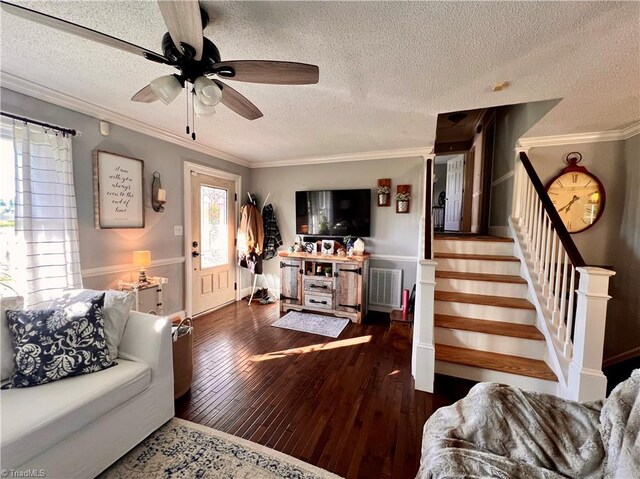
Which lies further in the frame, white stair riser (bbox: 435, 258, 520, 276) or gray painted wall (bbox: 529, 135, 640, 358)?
white stair riser (bbox: 435, 258, 520, 276)

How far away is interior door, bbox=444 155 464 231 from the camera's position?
5.14 metres

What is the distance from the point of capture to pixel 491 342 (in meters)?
2.31

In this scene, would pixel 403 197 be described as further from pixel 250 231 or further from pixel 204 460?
pixel 204 460

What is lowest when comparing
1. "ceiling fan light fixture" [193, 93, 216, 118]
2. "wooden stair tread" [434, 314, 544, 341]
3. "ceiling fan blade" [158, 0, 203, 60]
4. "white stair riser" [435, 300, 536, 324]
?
"wooden stair tread" [434, 314, 544, 341]

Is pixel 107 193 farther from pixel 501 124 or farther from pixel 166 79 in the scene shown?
pixel 501 124

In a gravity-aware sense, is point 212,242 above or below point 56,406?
above

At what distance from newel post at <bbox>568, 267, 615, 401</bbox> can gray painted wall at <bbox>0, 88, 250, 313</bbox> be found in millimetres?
3940

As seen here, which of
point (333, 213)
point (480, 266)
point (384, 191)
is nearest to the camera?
point (480, 266)

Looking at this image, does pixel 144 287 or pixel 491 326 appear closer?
pixel 491 326

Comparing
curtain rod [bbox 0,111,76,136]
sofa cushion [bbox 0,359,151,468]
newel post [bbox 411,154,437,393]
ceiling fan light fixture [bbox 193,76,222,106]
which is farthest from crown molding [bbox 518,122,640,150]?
curtain rod [bbox 0,111,76,136]

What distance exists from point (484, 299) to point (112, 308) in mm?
3092

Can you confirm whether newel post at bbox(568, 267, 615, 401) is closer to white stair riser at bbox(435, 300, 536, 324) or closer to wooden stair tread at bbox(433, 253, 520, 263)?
white stair riser at bbox(435, 300, 536, 324)

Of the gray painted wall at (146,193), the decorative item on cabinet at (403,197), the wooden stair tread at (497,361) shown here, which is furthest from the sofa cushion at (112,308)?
the decorative item on cabinet at (403,197)

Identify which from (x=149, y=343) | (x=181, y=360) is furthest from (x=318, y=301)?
(x=149, y=343)
